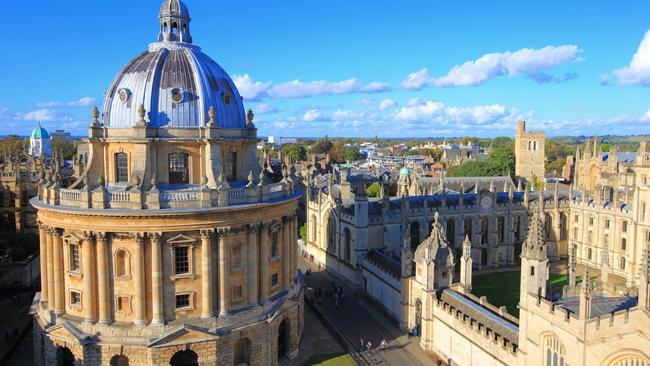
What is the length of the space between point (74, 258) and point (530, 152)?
92.9m

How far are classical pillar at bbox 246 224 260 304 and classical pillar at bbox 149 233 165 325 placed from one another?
536 centimetres

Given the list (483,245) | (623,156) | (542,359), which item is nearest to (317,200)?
(483,245)

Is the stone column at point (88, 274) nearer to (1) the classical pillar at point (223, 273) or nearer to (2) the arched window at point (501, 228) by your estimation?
(1) the classical pillar at point (223, 273)

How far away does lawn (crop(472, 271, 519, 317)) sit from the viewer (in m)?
45.9

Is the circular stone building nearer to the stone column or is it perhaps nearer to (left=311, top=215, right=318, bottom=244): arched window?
the stone column

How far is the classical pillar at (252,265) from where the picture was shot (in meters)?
32.6

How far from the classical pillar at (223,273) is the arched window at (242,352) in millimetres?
2630

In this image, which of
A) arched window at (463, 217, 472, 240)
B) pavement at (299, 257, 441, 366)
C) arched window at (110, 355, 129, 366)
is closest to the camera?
arched window at (110, 355, 129, 366)

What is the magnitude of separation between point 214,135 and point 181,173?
3.28 meters

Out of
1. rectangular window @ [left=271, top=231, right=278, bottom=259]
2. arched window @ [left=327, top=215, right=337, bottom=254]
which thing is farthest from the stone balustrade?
arched window @ [left=327, top=215, right=337, bottom=254]

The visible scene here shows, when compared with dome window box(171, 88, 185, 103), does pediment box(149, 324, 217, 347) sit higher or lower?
lower

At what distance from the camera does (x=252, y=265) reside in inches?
1289

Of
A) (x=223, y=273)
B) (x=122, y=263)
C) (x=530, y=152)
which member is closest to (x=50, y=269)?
(x=122, y=263)

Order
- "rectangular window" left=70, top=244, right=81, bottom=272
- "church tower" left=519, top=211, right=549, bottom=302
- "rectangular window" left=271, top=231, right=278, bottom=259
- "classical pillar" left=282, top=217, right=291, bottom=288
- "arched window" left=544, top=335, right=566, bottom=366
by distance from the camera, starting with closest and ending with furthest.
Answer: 1. "arched window" left=544, top=335, right=566, bottom=366
2. "church tower" left=519, top=211, right=549, bottom=302
3. "rectangular window" left=70, top=244, right=81, bottom=272
4. "rectangular window" left=271, top=231, right=278, bottom=259
5. "classical pillar" left=282, top=217, right=291, bottom=288
